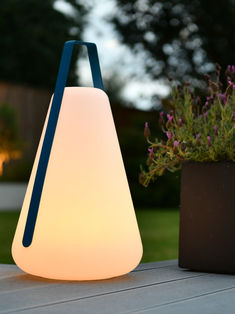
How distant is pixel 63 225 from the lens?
201cm

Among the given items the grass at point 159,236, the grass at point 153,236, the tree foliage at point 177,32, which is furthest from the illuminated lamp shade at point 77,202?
the tree foliage at point 177,32

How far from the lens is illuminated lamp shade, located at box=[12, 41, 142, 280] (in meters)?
2.01

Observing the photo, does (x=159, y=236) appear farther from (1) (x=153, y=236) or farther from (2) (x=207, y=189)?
(2) (x=207, y=189)

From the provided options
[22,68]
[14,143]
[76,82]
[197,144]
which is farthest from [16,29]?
[197,144]

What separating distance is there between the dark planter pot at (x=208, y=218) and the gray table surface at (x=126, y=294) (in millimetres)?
87

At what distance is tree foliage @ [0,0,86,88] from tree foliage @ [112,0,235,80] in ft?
11.3

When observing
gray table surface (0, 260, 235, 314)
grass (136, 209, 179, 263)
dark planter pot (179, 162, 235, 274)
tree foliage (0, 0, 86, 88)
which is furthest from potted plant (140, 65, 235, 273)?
tree foliage (0, 0, 86, 88)

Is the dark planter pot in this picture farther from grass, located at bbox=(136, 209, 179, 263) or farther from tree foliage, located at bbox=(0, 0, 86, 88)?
tree foliage, located at bbox=(0, 0, 86, 88)

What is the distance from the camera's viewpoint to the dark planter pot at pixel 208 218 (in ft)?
7.73

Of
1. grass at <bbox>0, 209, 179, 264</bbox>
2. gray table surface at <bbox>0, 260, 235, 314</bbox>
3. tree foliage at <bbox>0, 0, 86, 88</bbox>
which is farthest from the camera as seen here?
tree foliage at <bbox>0, 0, 86, 88</bbox>

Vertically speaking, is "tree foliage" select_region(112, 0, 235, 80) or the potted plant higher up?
"tree foliage" select_region(112, 0, 235, 80)

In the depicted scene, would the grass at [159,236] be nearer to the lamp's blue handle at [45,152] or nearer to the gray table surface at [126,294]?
the gray table surface at [126,294]

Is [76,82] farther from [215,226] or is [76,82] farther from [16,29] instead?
[215,226]

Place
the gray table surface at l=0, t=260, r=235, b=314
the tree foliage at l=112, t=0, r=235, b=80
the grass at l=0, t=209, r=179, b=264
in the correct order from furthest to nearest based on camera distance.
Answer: the tree foliage at l=112, t=0, r=235, b=80, the grass at l=0, t=209, r=179, b=264, the gray table surface at l=0, t=260, r=235, b=314
